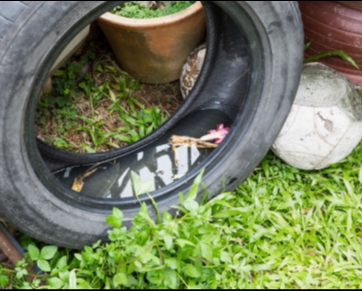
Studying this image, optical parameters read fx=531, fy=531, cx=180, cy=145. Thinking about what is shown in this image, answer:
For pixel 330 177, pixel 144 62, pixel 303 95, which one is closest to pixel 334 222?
pixel 330 177

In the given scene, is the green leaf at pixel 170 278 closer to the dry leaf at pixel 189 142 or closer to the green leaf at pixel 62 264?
the green leaf at pixel 62 264

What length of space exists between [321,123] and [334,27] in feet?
1.88

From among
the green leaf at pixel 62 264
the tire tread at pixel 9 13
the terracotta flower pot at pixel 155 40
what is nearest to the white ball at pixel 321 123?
the terracotta flower pot at pixel 155 40

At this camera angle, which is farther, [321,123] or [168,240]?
[321,123]

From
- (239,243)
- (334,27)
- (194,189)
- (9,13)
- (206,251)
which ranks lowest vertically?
(239,243)

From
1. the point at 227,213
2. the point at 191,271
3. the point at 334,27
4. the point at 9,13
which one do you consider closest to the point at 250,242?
the point at 227,213

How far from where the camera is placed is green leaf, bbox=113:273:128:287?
2.01 meters

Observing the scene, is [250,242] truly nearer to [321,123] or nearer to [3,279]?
[321,123]

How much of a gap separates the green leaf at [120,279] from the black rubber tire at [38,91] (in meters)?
0.26

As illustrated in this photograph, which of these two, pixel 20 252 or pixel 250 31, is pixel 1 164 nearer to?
pixel 20 252

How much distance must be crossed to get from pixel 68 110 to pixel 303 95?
4.29 feet

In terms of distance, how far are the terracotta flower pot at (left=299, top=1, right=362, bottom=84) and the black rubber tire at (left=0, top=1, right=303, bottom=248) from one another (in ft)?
1.34

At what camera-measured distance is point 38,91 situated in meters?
1.93

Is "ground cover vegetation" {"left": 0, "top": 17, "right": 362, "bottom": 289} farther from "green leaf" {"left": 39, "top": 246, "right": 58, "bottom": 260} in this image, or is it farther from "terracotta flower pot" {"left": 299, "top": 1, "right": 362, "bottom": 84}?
"terracotta flower pot" {"left": 299, "top": 1, "right": 362, "bottom": 84}
